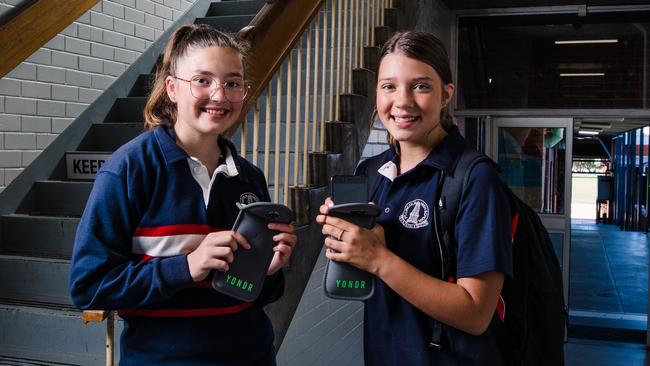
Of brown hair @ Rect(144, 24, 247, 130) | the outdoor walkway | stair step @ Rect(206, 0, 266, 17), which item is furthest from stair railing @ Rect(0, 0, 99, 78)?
the outdoor walkway

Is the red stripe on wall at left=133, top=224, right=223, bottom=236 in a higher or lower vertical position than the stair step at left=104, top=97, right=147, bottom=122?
lower

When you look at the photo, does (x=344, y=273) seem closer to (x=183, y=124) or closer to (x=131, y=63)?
(x=183, y=124)

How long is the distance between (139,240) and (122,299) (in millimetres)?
107

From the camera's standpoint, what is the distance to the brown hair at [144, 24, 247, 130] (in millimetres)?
1203

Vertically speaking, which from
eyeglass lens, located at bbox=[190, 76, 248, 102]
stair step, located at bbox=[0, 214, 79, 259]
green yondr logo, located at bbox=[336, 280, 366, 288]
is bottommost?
stair step, located at bbox=[0, 214, 79, 259]

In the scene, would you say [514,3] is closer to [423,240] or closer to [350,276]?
[423,240]

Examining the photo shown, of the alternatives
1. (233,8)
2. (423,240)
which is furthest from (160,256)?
(233,8)

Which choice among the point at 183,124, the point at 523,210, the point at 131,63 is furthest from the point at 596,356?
the point at 183,124

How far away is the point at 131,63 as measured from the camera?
4.38 meters

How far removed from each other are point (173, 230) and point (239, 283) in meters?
0.16

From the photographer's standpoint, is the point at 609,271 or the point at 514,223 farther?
the point at 609,271

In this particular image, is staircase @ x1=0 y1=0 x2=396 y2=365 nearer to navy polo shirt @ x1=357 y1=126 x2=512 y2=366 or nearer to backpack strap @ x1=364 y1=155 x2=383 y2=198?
backpack strap @ x1=364 y1=155 x2=383 y2=198

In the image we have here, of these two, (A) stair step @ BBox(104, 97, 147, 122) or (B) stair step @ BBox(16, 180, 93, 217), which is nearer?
(B) stair step @ BBox(16, 180, 93, 217)

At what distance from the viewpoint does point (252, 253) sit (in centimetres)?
112
